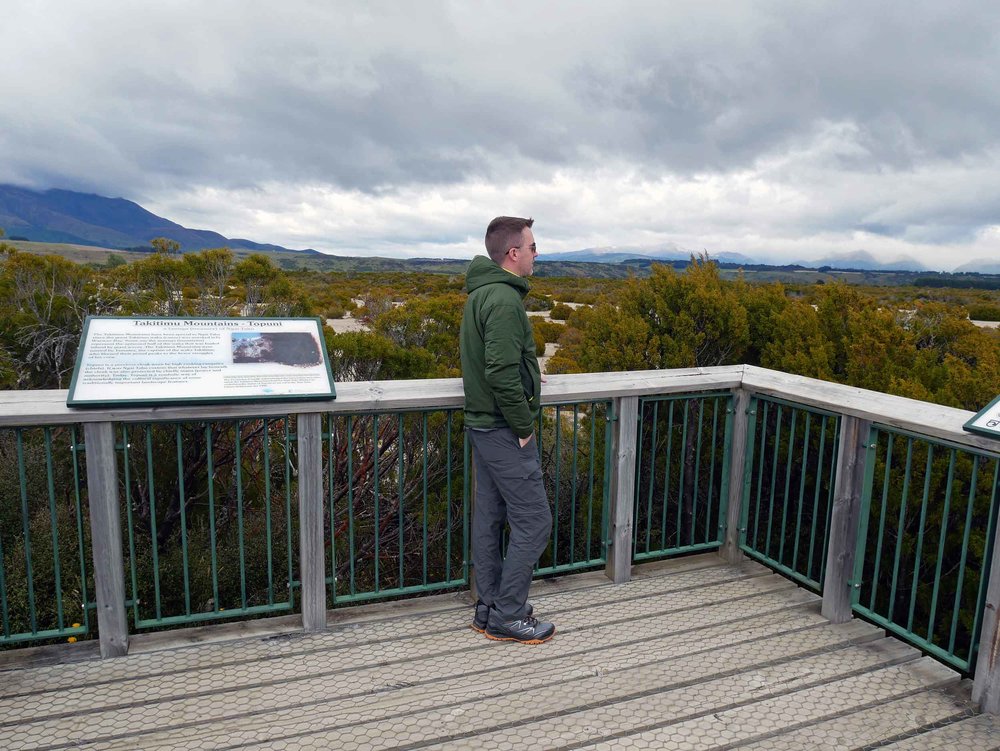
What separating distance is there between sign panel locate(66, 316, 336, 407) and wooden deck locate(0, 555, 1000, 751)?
4.31 ft

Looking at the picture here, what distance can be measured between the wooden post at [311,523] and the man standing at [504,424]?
821 millimetres

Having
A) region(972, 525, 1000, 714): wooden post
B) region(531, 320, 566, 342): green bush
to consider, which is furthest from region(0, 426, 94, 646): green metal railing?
region(531, 320, 566, 342): green bush

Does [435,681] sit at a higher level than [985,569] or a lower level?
lower

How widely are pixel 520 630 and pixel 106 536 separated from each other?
2117 mm

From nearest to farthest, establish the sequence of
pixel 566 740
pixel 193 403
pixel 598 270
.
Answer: pixel 566 740
pixel 193 403
pixel 598 270

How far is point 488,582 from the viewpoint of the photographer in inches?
150

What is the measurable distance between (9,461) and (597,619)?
258 inches

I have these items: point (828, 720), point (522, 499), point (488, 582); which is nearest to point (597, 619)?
point (488, 582)

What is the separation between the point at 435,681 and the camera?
11.1 feet

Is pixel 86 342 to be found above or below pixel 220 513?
above

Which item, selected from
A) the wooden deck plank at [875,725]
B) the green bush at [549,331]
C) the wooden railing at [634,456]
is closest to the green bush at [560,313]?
the green bush at [549,331]

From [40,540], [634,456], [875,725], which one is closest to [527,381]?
[634,456]

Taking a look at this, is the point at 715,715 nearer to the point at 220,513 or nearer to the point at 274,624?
the point at 274,624

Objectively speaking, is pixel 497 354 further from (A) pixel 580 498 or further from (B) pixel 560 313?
(B) pixel 560 313
